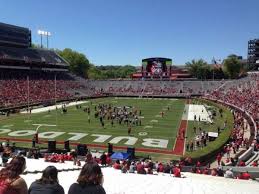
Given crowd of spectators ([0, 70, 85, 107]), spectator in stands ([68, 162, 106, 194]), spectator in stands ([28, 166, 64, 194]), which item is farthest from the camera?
crowd of spectators ([0, 70, 85, 107])

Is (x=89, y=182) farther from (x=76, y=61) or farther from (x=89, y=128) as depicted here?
(x=76, y=61)

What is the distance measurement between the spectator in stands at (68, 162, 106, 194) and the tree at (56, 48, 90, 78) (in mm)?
134365

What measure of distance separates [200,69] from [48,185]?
136 metres

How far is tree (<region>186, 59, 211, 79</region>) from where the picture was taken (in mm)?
135500

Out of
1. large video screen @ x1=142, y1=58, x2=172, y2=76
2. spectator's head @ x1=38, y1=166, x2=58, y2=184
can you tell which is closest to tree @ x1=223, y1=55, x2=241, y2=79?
large video screen @ x1=142, y1=58, x2=172, y2=76

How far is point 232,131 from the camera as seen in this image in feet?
109

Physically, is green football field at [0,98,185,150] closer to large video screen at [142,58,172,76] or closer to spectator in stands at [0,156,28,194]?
spectator in stands at [0,156,28,194]

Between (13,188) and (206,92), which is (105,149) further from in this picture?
(206,92)

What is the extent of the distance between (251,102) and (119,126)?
772 inches

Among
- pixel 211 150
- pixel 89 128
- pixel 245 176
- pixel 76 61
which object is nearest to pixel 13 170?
pixel 245 176

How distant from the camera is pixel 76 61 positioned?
138500 mm

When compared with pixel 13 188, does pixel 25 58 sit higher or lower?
higher

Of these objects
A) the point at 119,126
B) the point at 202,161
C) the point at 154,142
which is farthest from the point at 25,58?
the point at 202,161

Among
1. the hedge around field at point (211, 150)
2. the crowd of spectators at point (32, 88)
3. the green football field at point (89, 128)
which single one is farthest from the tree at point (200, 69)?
the hedge around field at point (211, 150)
